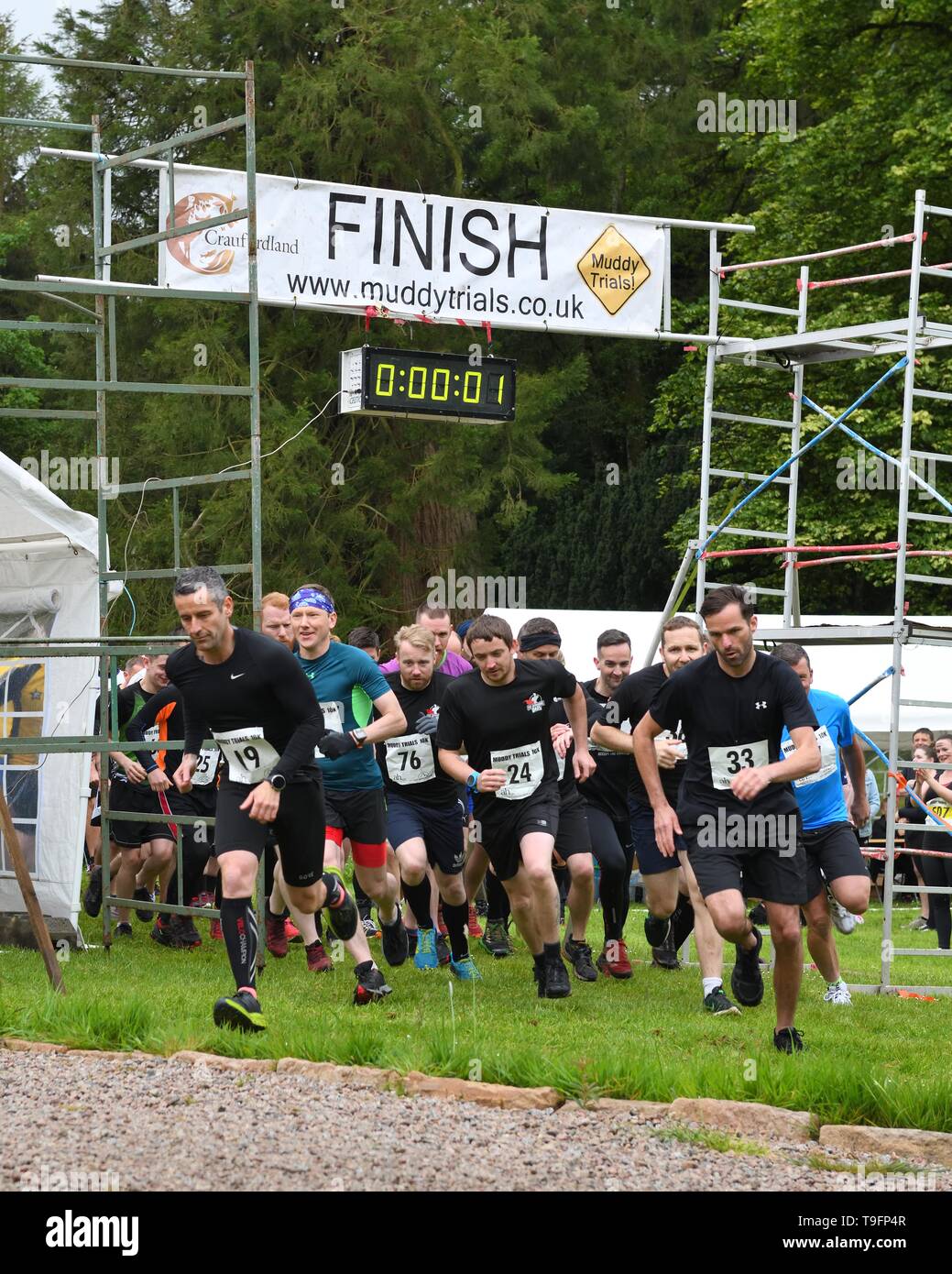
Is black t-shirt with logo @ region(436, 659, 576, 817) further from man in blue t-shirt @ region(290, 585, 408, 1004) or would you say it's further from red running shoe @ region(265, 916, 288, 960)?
red running shoe @ region(265, 916, 288, 960)

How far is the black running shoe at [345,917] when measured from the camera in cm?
944

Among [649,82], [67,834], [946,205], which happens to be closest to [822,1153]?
[67,834]

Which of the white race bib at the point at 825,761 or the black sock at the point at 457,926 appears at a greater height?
the white race bib at the point at 825,761

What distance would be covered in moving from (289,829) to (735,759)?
2136 mm

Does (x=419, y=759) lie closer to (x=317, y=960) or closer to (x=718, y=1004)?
(x=317, y=960)

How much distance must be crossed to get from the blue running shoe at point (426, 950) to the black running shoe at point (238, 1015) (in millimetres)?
3057

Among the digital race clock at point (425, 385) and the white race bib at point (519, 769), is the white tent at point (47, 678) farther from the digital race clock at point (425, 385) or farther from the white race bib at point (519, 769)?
the white race bib at point (519, 769)

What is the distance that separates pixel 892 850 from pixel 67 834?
5458mm

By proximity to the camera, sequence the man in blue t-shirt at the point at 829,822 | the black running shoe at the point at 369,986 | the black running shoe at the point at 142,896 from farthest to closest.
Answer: the black running shoe at the point at 142,896
the man in blue t-shirt at the point at 829,822
the black running shoe at the point at 369,986

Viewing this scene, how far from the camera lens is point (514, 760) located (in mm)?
9641

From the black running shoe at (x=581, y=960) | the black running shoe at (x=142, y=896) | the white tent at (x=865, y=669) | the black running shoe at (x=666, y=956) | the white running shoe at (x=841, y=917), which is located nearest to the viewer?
the black running shoe at (x=581, y=960)

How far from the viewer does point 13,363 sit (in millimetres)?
Result: 40625

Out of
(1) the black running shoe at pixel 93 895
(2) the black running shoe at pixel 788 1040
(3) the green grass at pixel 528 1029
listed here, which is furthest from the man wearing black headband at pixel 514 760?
(1) the black running shoe at pixel 93 895

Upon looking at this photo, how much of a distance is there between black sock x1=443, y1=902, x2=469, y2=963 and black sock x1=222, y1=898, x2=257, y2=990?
252 cm
